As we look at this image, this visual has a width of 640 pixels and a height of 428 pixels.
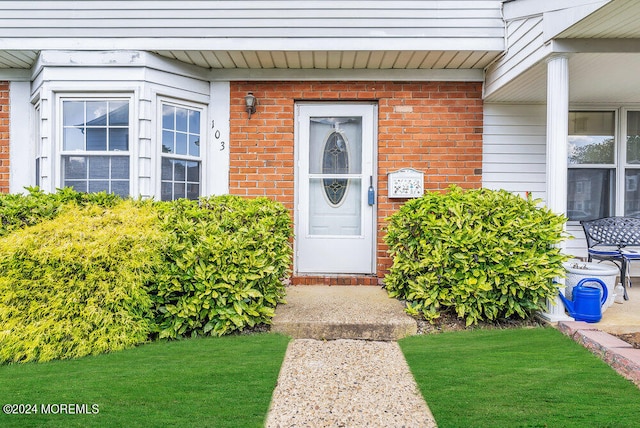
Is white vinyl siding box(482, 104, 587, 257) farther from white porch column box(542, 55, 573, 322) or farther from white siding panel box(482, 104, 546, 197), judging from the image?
white porch column box(542, 55, 573, 322)

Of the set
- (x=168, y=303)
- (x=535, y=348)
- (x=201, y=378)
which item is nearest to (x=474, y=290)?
(x=535, y=348)

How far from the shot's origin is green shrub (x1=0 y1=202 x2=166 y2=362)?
2.95 meters

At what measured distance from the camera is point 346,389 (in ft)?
8.34

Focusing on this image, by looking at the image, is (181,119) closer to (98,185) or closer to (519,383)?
(98,185)

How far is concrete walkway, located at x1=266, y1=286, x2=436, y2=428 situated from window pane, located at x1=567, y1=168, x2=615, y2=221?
288 cm

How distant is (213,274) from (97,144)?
2270mm

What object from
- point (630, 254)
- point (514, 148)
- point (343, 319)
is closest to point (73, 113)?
point (343, 319)

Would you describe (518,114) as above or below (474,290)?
above

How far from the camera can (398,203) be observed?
4.81 meters

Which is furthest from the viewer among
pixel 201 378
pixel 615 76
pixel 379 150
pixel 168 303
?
pixel 379 150

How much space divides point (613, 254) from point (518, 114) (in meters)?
1.91

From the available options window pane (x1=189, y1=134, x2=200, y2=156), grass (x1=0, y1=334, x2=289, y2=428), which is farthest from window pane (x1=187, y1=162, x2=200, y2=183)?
grass (x1=0, y1=334, x2=289, y2=428)

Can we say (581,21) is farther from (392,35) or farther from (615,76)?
(392,35)

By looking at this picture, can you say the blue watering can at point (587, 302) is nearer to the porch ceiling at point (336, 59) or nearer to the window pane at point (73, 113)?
the porch ceiling at point (336, 59)
